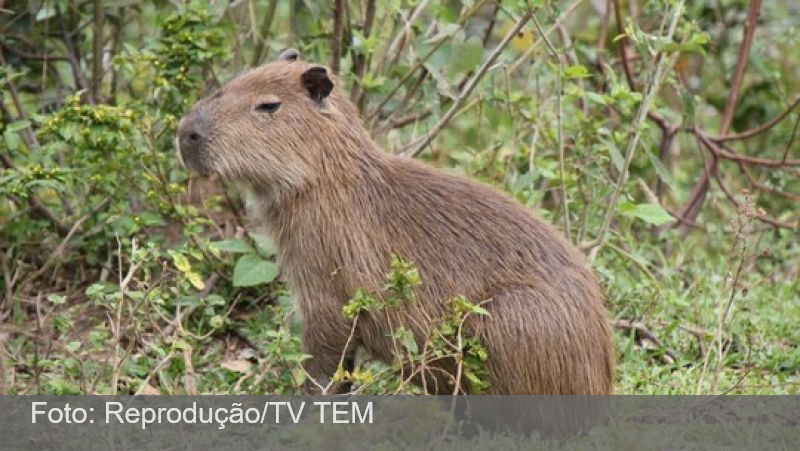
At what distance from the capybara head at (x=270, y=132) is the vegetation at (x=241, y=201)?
51 cm

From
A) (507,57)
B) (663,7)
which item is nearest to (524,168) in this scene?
(507,57)

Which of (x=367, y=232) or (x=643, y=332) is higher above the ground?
(x=367, y=232)

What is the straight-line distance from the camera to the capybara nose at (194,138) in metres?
5.28

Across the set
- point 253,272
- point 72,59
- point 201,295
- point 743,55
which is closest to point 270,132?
point 253,272

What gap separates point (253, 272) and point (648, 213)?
1.80 m

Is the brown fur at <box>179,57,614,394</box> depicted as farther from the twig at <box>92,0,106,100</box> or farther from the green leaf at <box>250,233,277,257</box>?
the twig at <box>92,0,106,100</box>

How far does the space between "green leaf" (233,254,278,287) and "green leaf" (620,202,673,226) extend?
1633 millimetres

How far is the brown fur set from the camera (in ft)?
16.9

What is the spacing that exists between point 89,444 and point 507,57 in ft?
10.2

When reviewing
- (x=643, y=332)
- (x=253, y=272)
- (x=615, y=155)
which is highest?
(x=615, y=155)

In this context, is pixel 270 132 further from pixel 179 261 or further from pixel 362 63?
pixel 362 63

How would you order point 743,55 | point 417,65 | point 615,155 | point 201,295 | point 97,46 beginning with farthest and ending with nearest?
point 743,55 → point 97,46 → point 417,65 → point 201,295 → point 615,155

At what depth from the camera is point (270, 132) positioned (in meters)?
5.30

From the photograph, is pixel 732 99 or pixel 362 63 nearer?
pixel 362 63
